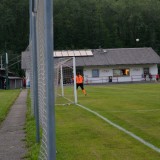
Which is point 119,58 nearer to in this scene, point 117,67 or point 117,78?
point 117,67

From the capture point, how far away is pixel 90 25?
11175 centimetres

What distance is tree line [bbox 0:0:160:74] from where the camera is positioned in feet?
354

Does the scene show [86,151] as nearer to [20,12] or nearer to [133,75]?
[133,75]

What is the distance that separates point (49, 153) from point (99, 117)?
10.8 meters

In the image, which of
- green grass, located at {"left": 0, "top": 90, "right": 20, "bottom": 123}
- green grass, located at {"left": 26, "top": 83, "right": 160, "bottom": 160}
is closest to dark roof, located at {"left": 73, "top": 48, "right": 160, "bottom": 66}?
green grass, located at {"left": 0, "top": 90, "right": 20, "bottom": 123}

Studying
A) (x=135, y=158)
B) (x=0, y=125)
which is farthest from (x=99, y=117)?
(x=135, y=158)

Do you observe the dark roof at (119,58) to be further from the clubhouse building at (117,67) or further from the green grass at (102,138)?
the green grass at (102,138)

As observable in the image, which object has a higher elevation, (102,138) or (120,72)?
(120,72)

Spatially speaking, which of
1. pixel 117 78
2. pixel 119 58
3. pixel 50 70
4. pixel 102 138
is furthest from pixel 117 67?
pixel 50 70

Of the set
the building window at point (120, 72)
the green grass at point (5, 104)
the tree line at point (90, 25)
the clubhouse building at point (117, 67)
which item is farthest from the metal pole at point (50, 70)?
the tree line at point (90, 25)

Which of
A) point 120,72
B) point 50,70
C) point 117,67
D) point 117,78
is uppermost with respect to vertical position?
point 117,67

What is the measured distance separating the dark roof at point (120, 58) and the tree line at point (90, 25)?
832 inches

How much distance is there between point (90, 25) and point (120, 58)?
103ft

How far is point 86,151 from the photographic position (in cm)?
912
